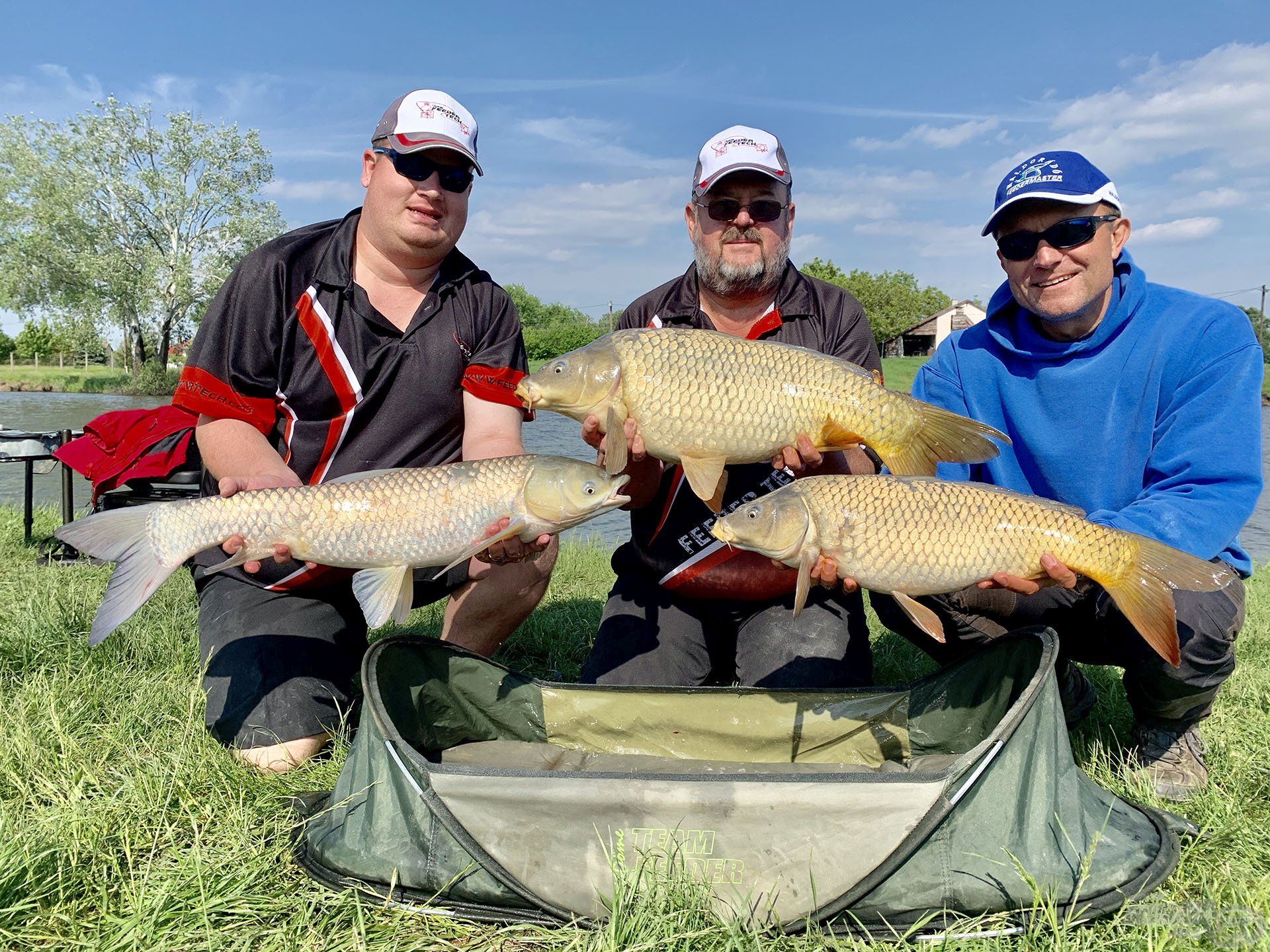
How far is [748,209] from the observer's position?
224cm

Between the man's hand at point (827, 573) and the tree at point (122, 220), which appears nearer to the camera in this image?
the man's hand at point (827, 573)

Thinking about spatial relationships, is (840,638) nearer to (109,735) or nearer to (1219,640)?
(1219,640)

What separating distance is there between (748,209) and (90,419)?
432 inches

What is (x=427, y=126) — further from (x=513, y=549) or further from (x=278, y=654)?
(x=278, y=654)

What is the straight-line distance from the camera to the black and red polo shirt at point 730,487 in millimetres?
2297

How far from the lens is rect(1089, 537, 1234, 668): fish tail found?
64.6 inches

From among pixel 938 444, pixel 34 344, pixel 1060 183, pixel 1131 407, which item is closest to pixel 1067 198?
pixel 1060 183

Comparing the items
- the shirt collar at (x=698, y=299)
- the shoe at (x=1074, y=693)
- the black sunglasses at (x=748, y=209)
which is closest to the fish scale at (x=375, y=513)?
the shirt collar at (x=698, y=299)

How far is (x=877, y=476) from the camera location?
1.76m

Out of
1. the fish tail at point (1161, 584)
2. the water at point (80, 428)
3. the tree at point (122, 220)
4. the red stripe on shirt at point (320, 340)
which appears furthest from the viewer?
the tree at point (122, 220)

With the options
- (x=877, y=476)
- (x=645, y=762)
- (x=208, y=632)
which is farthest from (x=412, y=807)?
(x=208, y=632)

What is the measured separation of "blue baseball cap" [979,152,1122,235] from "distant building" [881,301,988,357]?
4853cm

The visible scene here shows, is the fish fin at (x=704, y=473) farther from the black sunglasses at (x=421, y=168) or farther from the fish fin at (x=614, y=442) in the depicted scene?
the black sunglasses at (x=421, y=168)

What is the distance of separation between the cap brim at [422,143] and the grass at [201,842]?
1.41 m
